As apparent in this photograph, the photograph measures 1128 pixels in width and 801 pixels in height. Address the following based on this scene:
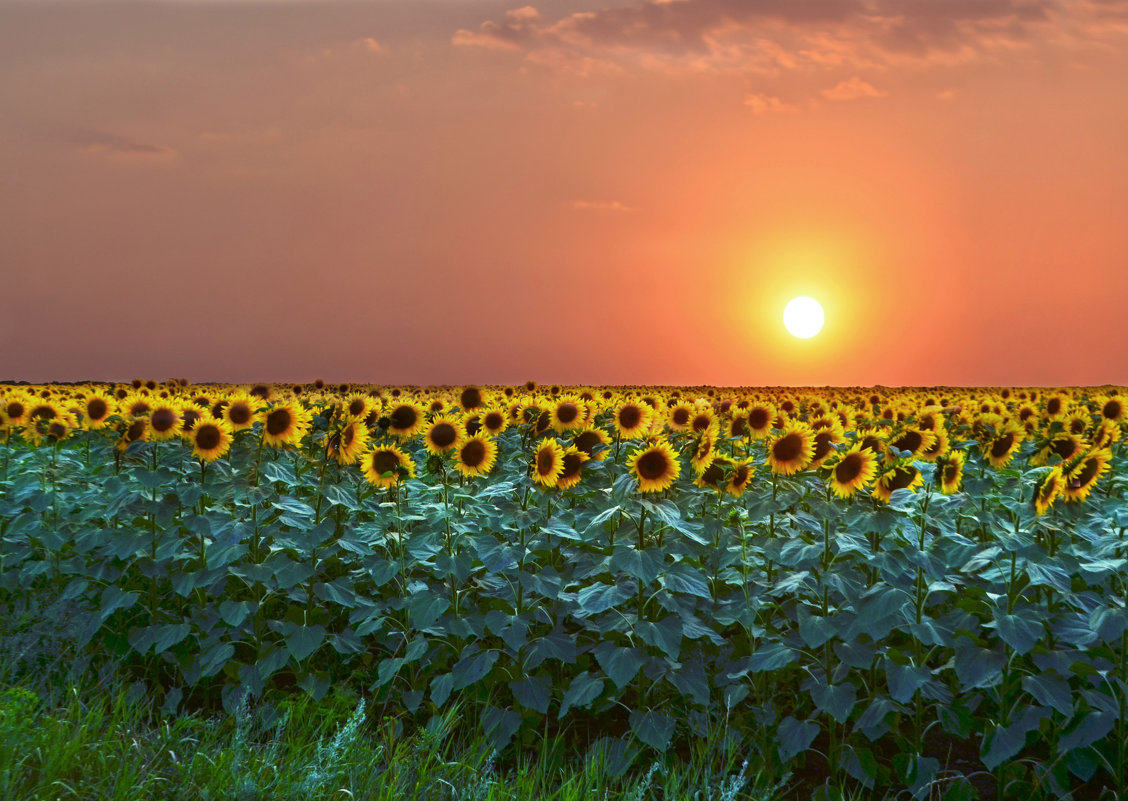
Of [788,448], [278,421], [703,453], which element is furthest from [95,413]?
[788,448]

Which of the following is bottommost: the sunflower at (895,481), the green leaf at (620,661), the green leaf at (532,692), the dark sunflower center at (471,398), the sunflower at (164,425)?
the green leaf at (532,692)

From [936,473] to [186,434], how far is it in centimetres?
571

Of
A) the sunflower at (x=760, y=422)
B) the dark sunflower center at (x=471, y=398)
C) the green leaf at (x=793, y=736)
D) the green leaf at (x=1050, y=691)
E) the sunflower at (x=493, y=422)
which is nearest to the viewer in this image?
the green leaf at (x=1050, y=691)

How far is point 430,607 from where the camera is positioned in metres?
6.57

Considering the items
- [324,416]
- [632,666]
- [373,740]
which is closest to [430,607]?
[373,740]

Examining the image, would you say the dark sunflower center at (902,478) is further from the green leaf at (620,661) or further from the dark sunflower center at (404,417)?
the dark sunflower center at (404,417)

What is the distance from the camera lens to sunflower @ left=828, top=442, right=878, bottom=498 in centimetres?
625

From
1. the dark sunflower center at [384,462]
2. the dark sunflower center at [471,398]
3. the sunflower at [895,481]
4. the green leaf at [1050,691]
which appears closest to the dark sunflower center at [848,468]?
the sunflower at [895,481]

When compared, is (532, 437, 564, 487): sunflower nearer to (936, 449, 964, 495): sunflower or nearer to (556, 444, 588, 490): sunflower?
(556, 444, 588, 490): sunflower

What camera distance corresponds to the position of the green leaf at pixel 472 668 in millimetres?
6255

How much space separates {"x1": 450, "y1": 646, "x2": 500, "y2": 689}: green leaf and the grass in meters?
0.23

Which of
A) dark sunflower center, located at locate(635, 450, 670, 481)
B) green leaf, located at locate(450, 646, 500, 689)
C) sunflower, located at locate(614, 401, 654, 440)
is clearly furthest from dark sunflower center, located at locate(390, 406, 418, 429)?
dark sunflower center, located at locate(635, 450, 670, 481)

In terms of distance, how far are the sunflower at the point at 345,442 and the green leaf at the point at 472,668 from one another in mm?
2092

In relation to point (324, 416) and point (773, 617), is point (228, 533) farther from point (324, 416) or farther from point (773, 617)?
point (773, 617)
